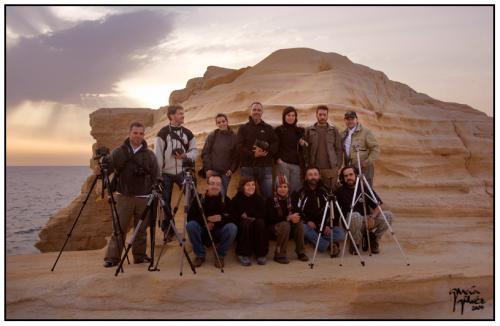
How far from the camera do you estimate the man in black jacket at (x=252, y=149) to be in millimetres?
8180

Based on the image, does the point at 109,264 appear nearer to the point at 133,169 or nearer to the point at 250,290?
the point at 133,169

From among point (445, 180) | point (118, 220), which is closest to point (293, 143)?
point (118, 220)

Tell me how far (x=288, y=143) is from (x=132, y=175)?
264 cm

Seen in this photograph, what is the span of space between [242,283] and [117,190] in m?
2.28

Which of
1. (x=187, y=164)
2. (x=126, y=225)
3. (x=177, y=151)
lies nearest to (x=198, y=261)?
(x=126, y=225)

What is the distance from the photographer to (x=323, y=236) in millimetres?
8133

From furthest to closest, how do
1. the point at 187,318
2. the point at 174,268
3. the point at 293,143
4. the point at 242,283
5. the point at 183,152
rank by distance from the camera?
the point at 293,143 → the point at 183,152 → the point at 174,268 → the point at 242,283 → the point at 187,318

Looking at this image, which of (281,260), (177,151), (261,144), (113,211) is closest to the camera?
(113,211)

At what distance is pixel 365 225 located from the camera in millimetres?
8156

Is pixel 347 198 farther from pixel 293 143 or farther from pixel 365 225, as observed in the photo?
pixel 293 143

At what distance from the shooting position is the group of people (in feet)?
24.3

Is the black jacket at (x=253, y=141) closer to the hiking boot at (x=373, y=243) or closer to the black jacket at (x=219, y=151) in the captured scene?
the black jacket at (x=219, y=151)
